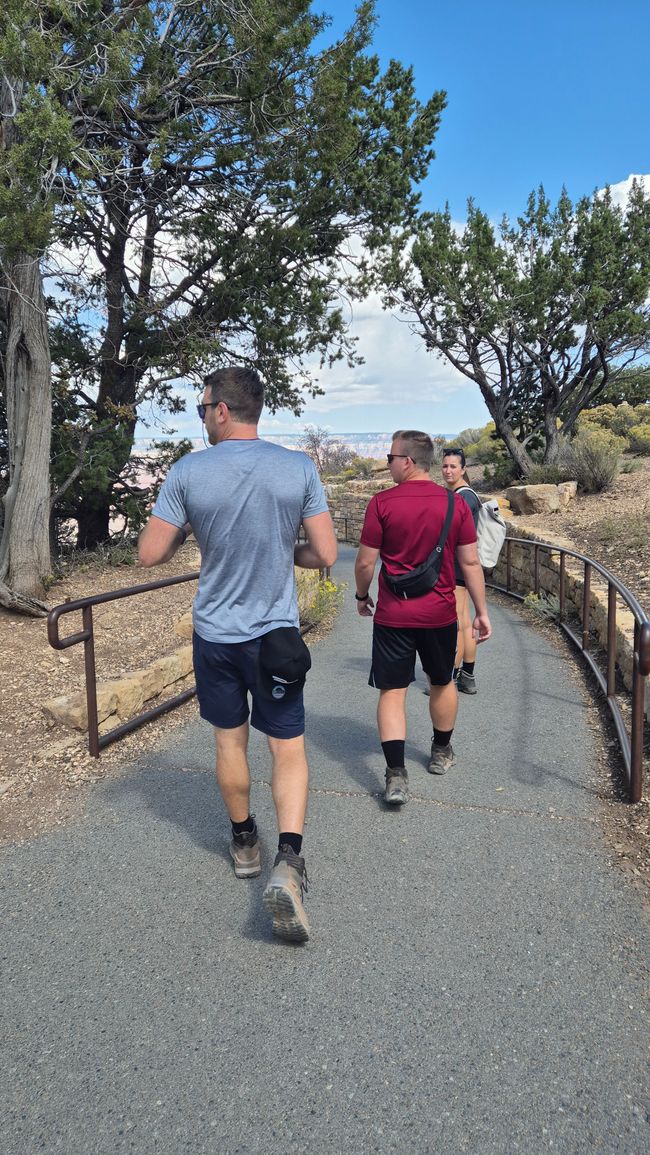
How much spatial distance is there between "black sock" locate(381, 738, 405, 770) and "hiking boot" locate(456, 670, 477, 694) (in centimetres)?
222

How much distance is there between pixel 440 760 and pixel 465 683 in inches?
70.8

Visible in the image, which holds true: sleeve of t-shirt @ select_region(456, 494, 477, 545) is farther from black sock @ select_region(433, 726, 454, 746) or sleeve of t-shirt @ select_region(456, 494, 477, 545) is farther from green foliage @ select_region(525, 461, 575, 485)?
green foliage @ select_region(525, 461, 575, 485)

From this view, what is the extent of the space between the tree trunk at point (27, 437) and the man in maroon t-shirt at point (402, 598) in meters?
5.18

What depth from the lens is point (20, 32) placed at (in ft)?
21.4

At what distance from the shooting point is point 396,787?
377 centimetres

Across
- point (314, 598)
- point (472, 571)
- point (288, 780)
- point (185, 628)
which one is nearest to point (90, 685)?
point (288, 780)

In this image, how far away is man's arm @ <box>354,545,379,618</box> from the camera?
387 cm

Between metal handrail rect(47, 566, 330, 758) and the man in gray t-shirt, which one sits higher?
the man in gray t-shirt

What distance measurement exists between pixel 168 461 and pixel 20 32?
20.6ft

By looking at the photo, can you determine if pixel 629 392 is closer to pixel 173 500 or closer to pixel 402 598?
pixel 402 598

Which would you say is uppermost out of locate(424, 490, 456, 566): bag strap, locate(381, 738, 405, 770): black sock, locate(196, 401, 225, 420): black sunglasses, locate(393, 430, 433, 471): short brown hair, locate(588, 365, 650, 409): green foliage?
locate(588, 365, 650, 409): green foliage

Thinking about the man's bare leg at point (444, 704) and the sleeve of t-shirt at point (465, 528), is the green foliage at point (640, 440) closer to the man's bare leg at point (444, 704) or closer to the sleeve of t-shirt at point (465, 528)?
the sleeve of t-shirt at point (465, 528)

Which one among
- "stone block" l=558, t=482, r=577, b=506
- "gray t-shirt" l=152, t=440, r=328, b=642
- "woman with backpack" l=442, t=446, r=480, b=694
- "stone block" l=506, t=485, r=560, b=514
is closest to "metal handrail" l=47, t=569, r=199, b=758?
"gray t-shirt" l=152, t=440, r=328, b=642

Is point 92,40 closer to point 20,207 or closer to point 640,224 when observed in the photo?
point 20,207
